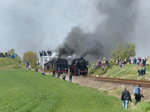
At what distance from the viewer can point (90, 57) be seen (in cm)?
6900

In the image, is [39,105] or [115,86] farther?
[115,86]

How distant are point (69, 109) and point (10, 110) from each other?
3898 mm

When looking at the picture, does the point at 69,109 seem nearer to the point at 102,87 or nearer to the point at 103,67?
the point at 102,87

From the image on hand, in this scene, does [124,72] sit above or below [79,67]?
below

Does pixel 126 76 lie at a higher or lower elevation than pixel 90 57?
lower

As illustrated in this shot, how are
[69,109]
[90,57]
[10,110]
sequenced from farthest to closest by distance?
[90,57] < [69,109] < [10,110]

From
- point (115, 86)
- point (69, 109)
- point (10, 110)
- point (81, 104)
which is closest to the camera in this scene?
point (10, 110)

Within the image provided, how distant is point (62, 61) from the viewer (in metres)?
62.3

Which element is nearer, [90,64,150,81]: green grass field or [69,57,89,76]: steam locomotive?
[90,64,150,81]: green grass field

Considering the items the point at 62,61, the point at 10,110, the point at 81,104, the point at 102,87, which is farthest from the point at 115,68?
the point at 10,110

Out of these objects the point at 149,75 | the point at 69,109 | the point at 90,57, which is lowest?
the point at 69,109

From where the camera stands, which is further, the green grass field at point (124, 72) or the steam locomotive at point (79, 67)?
the steam locomotive at point (79, 67)

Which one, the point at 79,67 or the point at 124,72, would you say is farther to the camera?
the point at 79,67

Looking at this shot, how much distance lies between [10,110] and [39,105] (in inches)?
104
